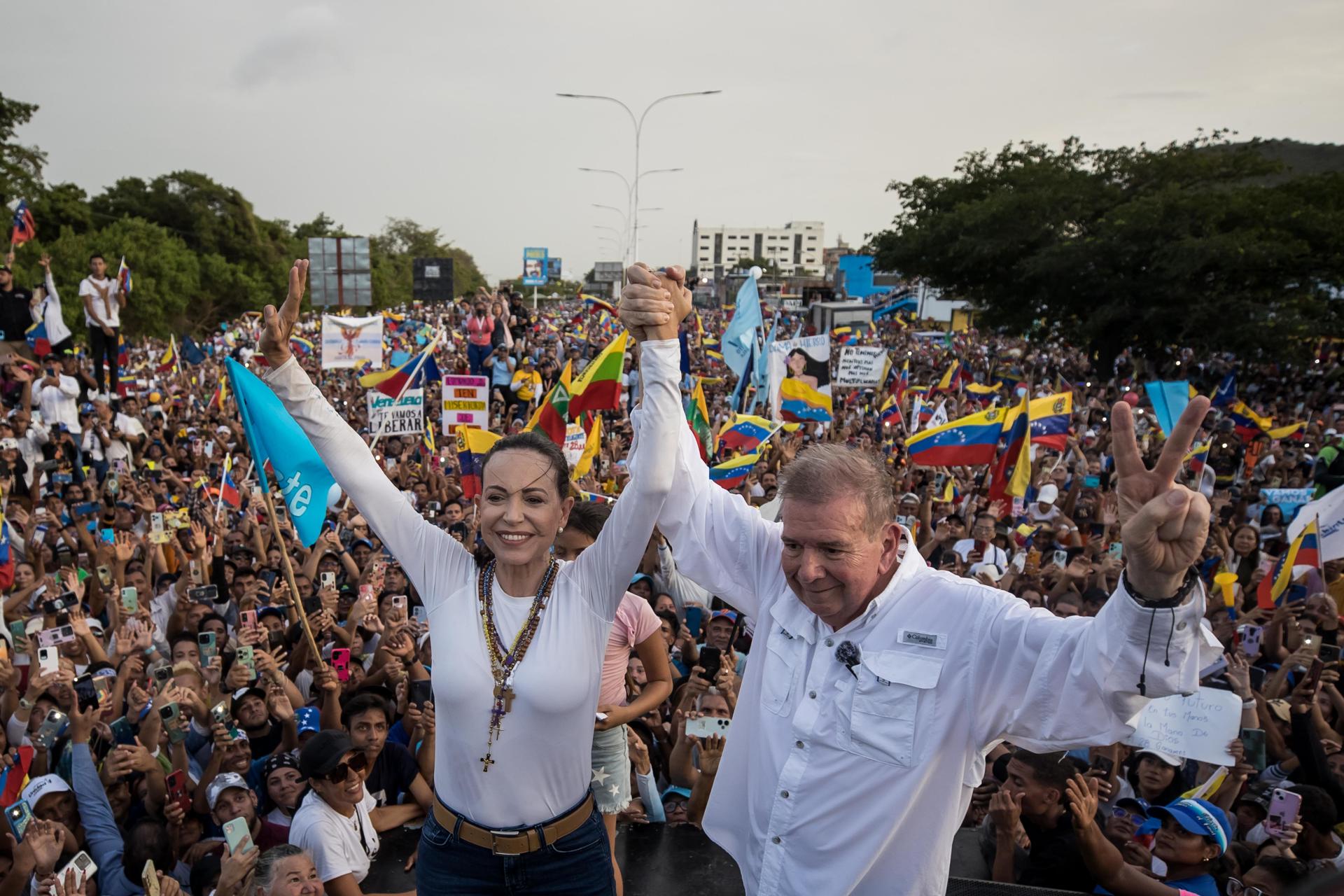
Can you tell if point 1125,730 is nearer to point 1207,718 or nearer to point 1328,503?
point 1207,718

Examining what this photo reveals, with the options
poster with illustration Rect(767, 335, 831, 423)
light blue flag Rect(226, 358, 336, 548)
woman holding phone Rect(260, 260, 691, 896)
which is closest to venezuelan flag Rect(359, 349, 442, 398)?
poster with illustration Rect(767, 335, 831, 423)

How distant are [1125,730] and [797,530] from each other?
712 mm

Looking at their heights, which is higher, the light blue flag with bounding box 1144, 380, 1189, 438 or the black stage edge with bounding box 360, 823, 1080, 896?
the light blue flag with bounding box 1144, 380, 1189, 438

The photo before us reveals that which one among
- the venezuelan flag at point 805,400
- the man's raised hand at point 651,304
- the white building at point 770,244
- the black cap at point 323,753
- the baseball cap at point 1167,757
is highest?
the white building at point 770,244

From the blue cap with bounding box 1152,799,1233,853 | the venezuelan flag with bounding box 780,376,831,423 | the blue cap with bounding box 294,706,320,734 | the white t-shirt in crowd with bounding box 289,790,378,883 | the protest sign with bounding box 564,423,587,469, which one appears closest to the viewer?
the white t-shirt in crowd with bounding box 289,790,378,883

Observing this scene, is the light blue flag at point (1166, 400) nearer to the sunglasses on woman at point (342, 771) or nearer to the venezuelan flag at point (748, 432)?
the venezuelan flag at point (748, 432)

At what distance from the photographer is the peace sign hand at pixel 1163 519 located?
1.53 m

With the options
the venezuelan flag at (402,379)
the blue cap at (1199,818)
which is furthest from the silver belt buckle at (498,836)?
the venezuelan flag at (402,379)

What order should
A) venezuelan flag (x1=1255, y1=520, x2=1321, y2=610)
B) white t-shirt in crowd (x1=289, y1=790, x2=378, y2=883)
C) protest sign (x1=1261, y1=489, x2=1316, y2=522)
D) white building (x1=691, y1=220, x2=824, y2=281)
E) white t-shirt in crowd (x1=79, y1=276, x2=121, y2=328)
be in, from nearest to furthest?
white t-shirt in crowd (x1=289, y1=790, x2=378, y2=883)
venezuelan flag (x1=1255, y1=520, x2=1321, y2=610)
protest sign (x1=1261, y1=489, x2=1316, y2=522)
white t-shirt in crowd (x1=79, y1=276, x2=121, y2=328)
white building (x1=691, y1=220, x2=824, y2=281)

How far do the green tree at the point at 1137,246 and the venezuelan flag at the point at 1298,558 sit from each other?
764 inches

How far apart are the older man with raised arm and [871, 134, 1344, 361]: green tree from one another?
82.8 ft

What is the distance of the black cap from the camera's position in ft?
10.7

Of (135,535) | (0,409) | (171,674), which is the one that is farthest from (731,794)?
(0,409)

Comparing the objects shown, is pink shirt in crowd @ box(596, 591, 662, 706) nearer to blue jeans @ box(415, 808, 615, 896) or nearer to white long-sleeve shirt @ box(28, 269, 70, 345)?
blue jeans @ box(415, 808, 615, 896)
